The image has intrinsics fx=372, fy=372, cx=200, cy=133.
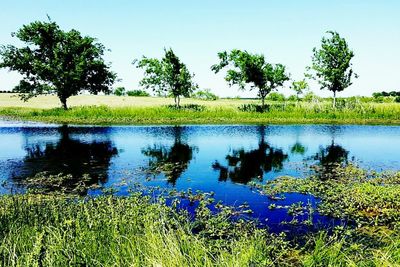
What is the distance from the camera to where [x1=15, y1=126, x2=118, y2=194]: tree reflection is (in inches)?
675

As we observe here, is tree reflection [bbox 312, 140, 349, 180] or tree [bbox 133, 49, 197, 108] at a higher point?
tree [bbox 133, 49, 197, 108]

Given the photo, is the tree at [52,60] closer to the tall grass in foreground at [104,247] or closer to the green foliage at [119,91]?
the tall grass in foreground at [104,247]

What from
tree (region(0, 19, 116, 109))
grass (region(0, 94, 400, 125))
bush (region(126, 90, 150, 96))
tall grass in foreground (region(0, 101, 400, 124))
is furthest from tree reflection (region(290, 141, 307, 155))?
bush (region(126, 90, 150, 96))

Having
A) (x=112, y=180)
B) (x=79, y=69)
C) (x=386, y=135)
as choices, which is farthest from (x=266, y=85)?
(x=112, y=180)

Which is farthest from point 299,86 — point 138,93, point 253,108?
point 138,93

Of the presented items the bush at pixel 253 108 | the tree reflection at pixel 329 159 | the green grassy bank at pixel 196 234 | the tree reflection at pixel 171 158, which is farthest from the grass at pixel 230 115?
the green grassy bank at pixel 196 234

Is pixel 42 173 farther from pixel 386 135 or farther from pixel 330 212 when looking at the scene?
pixel 386 135

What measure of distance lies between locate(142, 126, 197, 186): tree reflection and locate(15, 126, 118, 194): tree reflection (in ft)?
8.34

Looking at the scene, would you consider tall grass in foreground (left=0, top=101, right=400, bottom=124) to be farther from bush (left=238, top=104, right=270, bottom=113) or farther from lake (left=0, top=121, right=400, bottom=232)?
lake (left=0, top=121, right=400, bottom=232)

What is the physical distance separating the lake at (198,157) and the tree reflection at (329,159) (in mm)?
60

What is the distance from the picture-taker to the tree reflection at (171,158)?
1914 cm

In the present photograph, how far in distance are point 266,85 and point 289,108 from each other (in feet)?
16.3

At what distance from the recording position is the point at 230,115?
53000 millimetres

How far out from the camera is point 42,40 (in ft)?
190
